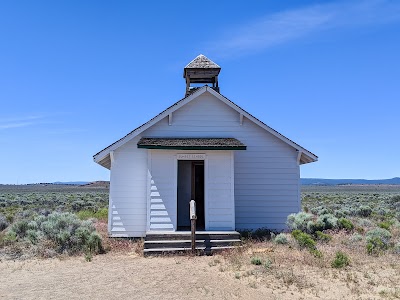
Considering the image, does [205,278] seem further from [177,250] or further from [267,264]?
[177,250]

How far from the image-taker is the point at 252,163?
15.4 m

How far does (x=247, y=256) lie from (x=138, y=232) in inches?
207

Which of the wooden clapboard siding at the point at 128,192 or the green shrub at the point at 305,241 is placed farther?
the wooden clapboard siding at the point at 128,192

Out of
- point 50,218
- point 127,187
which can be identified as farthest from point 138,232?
point 50,218

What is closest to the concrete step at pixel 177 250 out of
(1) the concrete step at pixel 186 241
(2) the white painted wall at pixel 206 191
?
(1) the concrete step at pixel 186 241

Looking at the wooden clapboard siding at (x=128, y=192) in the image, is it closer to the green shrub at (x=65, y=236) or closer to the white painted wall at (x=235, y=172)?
the white painted wall at (x=235, y=172)

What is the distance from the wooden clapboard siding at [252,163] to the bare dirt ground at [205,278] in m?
3.91

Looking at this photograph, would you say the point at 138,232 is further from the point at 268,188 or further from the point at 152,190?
the point at 268,188

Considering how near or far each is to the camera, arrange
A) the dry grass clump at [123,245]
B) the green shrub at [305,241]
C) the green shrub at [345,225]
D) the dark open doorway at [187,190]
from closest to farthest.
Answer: the green shrub at [305,241] → the dry grass clump at [123,245] → the green shrub at [345,225] → the dark open doorway at [187,190]

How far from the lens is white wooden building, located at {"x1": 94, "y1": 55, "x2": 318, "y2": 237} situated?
13609mm

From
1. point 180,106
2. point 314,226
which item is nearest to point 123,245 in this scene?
point 180,106

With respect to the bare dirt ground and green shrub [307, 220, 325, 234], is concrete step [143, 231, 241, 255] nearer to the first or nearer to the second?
the bare dirt ground

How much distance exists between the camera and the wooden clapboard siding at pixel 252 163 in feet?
50.0

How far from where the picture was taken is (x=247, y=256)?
10789mm
